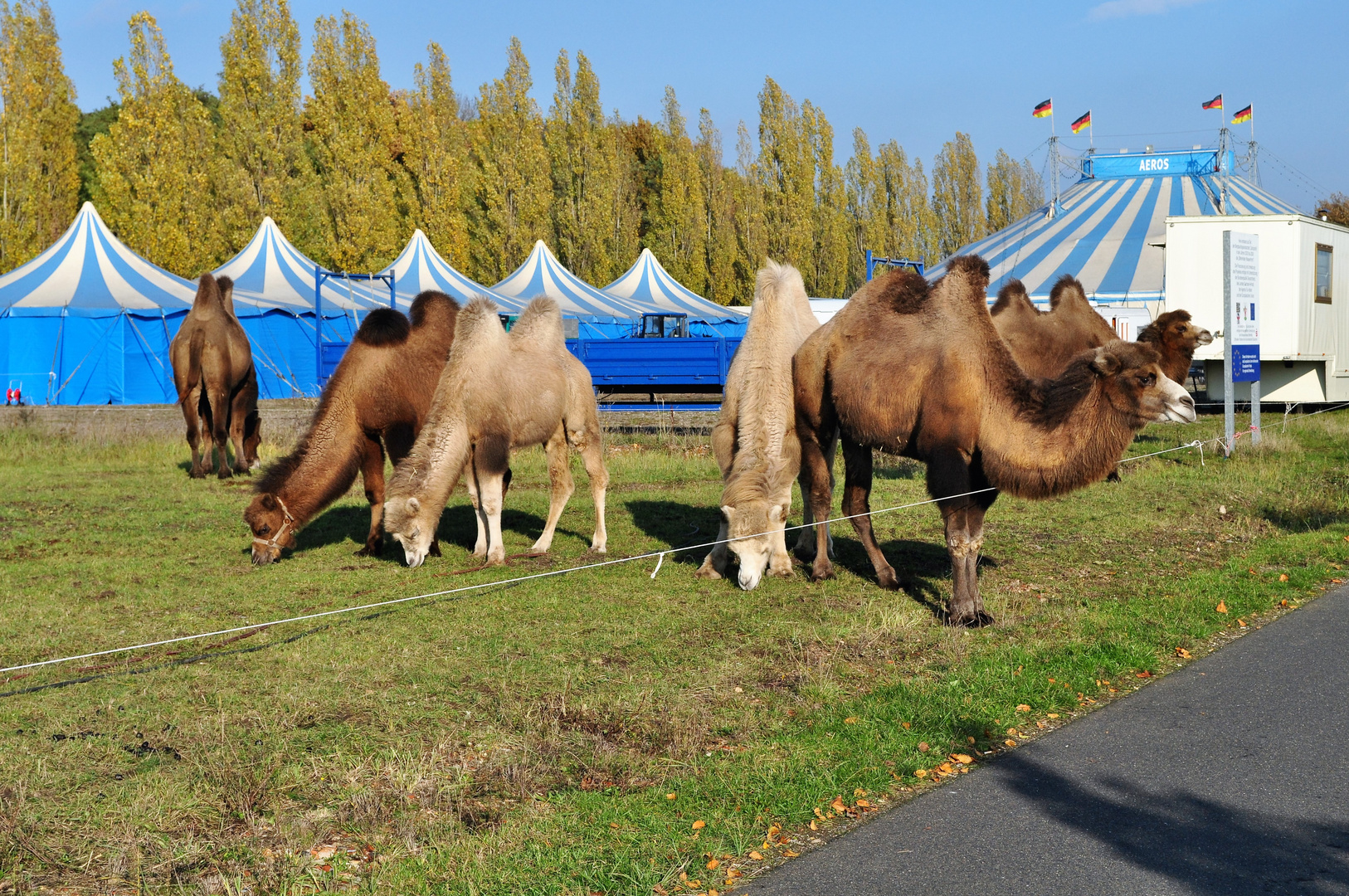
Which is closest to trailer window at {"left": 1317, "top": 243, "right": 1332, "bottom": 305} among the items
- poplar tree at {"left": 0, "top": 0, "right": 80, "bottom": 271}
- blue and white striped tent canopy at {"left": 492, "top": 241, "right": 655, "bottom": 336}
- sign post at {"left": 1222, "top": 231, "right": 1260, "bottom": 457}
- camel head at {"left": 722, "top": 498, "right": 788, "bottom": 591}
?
sign post at {"left": 1222, "top": 231, "right": 1260, "bottom": 457}

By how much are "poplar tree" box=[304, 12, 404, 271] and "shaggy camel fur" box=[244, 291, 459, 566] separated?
31.8 m

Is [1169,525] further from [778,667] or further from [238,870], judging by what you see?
[238,870]

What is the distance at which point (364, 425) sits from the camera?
9945 millimetres

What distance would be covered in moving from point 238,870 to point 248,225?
4038 centimetres

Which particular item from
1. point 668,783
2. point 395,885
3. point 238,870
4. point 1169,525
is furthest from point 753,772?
point 1169,525

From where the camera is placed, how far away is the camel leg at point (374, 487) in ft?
32.9

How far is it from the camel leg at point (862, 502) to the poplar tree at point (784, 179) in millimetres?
44249

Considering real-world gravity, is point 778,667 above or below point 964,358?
below

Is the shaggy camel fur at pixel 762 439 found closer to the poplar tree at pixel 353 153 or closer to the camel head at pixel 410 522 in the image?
the camel head at pixel 410 522

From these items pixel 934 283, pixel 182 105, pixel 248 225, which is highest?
pixel 182 105

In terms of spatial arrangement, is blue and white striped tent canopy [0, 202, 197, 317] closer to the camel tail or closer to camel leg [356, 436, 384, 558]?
the camel tail

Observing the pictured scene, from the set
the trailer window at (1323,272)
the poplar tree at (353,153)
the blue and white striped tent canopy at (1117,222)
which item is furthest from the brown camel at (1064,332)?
the poplar tree at (353,153)

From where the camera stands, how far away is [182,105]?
40.8m

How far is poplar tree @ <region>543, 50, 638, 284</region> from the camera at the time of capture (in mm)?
48812
